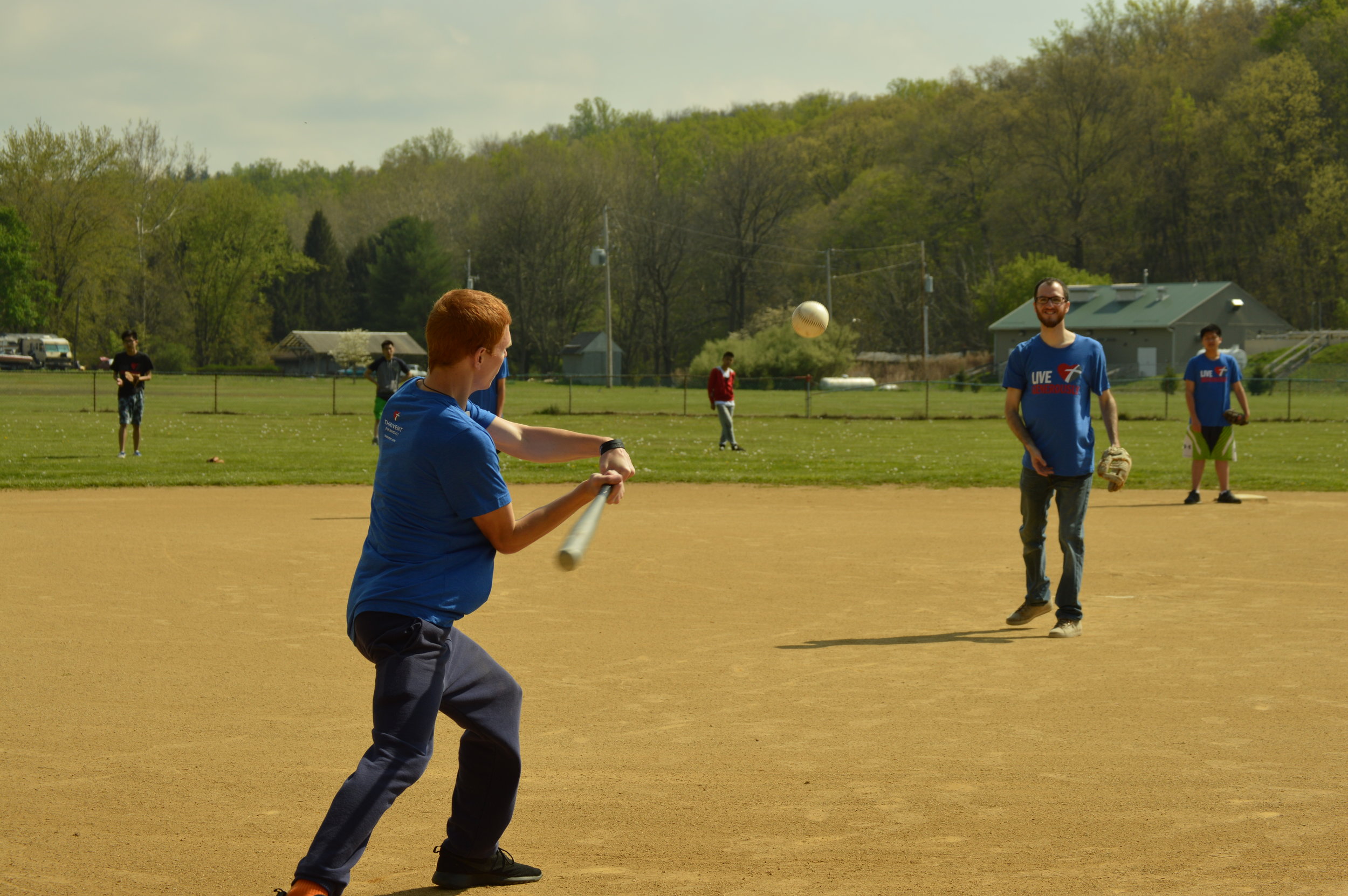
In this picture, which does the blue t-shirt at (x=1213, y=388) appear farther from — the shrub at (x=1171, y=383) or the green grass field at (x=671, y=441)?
the shrub at (x=1171, y=383)

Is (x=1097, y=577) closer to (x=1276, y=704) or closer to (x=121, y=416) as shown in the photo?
(x=1276, y=704)

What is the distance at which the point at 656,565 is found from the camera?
11109mm

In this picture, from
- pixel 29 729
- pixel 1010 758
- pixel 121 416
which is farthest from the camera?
pixel 121 416

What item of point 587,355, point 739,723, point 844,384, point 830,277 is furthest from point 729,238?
point 739,723

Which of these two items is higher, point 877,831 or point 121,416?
point 121,416

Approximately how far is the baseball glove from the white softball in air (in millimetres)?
15810

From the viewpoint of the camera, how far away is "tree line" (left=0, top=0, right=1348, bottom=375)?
7794cm

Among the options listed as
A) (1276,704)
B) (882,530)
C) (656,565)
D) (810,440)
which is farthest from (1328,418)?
(1276,704)

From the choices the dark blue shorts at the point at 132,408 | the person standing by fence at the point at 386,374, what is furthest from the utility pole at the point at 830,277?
the dark blue shorts at the point at 132,408

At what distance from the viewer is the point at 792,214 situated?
9706 cm

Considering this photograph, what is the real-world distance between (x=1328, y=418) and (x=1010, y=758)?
33.6 m

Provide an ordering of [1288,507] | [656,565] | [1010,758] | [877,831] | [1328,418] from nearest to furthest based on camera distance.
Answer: [877,831], [1010,758], [656,565], [1288,507], [1328,418]

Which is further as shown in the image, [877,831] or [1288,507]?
[1288,507]

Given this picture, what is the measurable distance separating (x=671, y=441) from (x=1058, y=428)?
19.4 metres
